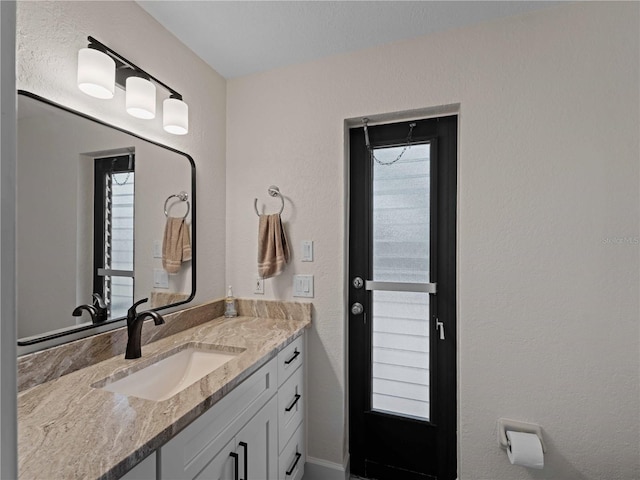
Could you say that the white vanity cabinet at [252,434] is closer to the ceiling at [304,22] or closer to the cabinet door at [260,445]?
the cabinet door at [260,445]

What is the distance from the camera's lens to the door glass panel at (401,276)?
1739mm

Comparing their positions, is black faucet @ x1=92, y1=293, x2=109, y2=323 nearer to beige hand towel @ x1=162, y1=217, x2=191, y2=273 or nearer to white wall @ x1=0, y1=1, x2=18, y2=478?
beige hand towel @ x1=162, y1=217, x2=191, y2=273

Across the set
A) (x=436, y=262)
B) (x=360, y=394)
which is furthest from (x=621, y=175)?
(x=360, y=394)

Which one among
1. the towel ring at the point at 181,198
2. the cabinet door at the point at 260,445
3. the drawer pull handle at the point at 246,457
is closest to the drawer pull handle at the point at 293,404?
the cabinet door at the point at 260,445

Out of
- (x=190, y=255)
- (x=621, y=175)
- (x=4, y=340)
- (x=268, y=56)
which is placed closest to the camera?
(x=4, y=340)

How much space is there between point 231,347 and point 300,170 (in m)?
1.04

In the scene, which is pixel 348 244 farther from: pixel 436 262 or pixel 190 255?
pixel 190 255

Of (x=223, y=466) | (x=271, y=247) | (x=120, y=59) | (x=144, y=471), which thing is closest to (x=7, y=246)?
(x=144, y=471)

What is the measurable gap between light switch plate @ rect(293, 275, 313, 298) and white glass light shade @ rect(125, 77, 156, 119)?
1.11 m

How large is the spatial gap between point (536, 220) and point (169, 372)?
5.84 feet

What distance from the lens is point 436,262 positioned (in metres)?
1.71

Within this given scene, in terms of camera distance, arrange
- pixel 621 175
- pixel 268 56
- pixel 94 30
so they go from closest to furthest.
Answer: pixel 94 30 < pixel 621 175 < pixel 268 56

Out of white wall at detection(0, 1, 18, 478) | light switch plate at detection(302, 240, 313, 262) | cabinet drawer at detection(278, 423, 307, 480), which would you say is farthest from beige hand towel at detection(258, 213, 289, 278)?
white wall at detection(0, 1, 18, 478)

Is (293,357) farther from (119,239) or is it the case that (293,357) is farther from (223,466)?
(119,239)
